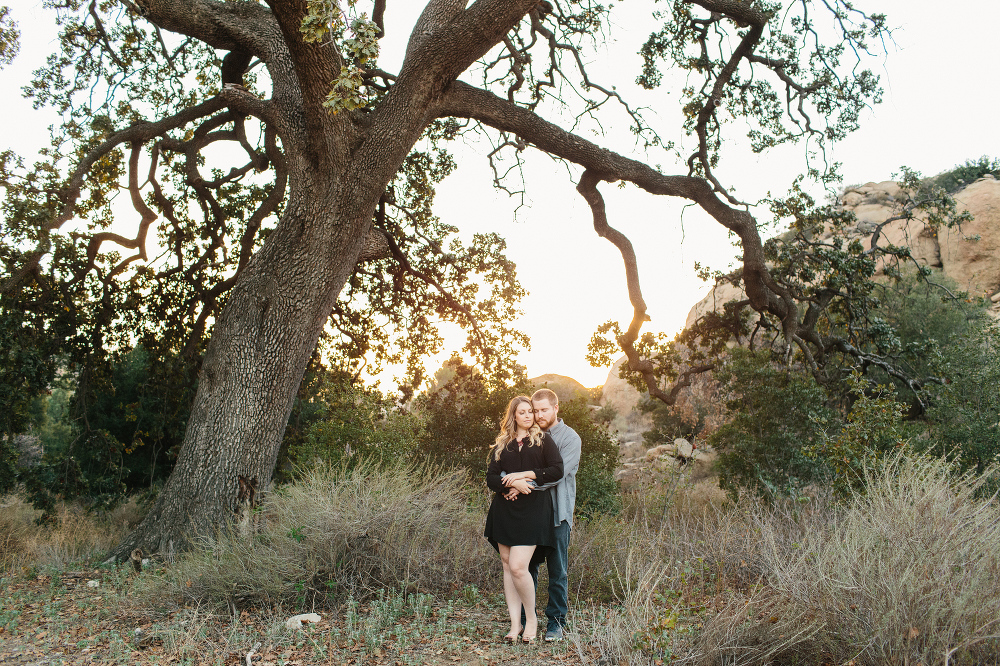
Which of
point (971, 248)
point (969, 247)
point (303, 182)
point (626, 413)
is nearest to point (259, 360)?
point (303, 182)

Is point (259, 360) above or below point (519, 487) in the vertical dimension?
above

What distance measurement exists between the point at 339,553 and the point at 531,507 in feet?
6.02

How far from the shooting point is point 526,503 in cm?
468

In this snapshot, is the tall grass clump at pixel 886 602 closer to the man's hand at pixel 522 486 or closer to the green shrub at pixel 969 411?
the man's hand at pixel 522 486

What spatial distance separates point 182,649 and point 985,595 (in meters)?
4.66

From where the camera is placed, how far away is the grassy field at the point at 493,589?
3.58 metres

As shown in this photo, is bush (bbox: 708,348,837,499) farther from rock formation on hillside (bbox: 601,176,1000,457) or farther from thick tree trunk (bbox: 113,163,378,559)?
rock formation on hillside (bbox: 601,176,1000,457)

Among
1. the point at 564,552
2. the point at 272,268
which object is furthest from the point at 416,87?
the point at 564,552

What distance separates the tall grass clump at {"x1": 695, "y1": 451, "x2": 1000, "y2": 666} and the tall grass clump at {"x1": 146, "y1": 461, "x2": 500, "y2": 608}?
108 inches

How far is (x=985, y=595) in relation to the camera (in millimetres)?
3570

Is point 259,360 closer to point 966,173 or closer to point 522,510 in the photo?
point 522,510

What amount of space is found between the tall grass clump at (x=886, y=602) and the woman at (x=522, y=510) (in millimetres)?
1330

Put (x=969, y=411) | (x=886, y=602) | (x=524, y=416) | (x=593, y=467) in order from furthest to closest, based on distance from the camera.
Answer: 1. (x=593, y=467)
2. (x=969, y=411)
3. (x=524, y=416)
4. (x=886, y=602)

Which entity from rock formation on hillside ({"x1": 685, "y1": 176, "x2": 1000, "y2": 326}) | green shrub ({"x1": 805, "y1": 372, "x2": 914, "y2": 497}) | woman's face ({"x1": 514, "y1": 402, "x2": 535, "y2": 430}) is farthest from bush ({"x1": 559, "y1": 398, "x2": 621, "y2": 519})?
rock formation on hillside ({"x1": 685, "y1": 176, "x2": 1000, "y2": 326})
